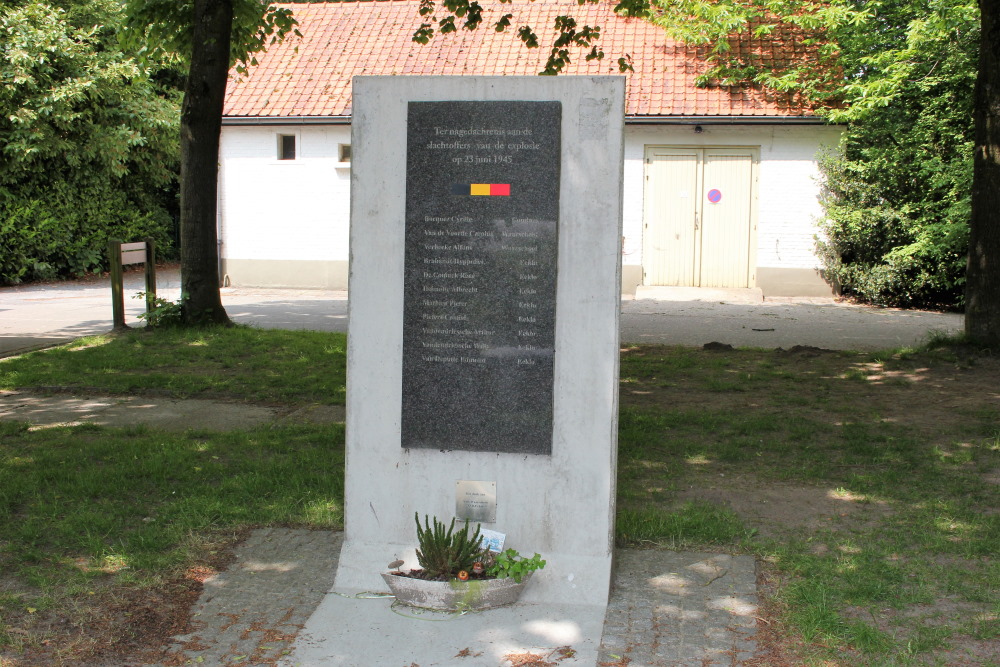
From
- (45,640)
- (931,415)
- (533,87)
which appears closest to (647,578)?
(533,87)

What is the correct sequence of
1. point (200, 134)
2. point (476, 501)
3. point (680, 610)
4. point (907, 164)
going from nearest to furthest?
point (680, 610)
point (476, 501)
point (200, 134)
point (907, 164)

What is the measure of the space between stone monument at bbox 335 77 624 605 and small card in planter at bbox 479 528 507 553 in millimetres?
58

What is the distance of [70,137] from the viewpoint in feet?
73.7

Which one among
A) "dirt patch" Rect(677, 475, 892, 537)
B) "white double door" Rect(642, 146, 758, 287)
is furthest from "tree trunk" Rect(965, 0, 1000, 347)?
"white double door" Rect(642, 146, 758, 287)

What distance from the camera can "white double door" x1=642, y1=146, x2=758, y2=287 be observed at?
19656mm

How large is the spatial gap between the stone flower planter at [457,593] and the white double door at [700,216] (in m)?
16.1

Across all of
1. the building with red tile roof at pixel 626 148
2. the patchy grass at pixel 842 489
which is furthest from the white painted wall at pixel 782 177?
the patchy grass at pixel 842 489

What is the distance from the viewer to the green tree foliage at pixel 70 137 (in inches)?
827

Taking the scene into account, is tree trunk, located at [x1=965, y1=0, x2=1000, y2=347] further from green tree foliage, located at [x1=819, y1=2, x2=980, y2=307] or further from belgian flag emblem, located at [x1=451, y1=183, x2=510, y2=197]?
belgian flag emblem, located at [x1=451, y1=183, x2=510, y2=197]

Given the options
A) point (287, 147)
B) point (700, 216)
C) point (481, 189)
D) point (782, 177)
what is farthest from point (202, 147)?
point (782, 177)

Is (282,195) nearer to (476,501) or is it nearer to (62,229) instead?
(62,229)

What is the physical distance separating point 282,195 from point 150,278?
27.2 feet

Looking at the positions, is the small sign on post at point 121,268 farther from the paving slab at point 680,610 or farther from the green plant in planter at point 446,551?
the paving slab at point 680,610

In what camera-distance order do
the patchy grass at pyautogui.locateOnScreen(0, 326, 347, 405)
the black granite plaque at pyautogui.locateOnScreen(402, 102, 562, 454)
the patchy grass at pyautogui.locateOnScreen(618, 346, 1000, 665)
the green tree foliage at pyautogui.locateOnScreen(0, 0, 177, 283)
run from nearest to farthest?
the patchy grass at pyautogui.locateOnScreen(618, 346, 1000, 665) → the black granite plaque at pyautogui.locateOnScreen(402, 102, 562, 454) → the patchy grass at pyautogui.locateOnScreen(0, 326, 347, 405) → the green tree foliage at pyautogui.locateOnScreen(0, 0, 177, 283)
